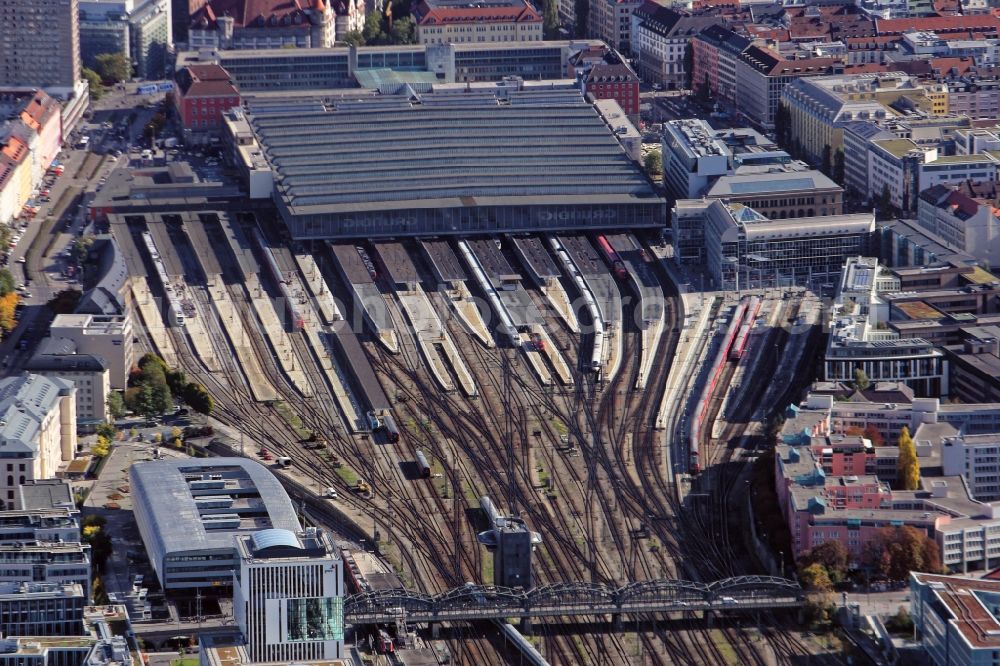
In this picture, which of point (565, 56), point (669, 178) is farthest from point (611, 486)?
point (565, 56)

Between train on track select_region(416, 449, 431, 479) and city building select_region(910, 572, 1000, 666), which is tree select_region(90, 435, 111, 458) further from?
city building select_region(910, 572, 1000, 666)

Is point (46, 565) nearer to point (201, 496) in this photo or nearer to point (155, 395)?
point (201, 496)

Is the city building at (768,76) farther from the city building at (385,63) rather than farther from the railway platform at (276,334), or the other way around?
the railway platform at (276,334)

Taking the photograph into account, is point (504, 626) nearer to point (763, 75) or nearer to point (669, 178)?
point (669, 178)

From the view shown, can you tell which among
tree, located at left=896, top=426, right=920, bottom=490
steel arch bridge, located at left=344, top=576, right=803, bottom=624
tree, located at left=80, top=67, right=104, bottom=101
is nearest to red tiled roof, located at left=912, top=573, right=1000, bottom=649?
steel arch bridge, located at left=344, top=576, right=803, bottom=624

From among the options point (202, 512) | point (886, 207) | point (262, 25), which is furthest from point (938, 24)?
point (202, 512)

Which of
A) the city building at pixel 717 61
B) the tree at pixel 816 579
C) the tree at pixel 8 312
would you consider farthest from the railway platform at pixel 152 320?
the city building at pixel 717 61
